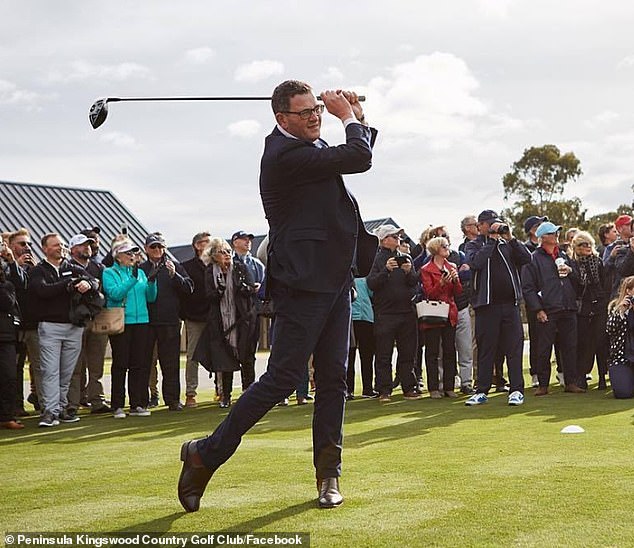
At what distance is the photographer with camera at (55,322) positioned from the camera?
1066 cm

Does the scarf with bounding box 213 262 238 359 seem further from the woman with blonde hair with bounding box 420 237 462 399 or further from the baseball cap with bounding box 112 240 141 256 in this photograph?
the woman with blonde hair with bounding box 420 237 462 399

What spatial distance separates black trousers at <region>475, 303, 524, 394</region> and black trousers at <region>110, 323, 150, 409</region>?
13.3ft

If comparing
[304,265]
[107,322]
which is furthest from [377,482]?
[107,322]

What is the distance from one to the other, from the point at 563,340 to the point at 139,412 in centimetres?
549

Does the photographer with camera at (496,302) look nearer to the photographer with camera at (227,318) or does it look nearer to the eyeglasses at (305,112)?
the photographer with camera at (227,318)

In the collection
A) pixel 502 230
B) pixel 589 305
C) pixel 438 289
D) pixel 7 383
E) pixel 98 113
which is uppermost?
pixel 98 113

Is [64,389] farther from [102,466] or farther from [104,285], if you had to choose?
[102,466]

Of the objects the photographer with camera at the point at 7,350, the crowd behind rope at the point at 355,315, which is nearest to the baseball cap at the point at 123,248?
the crowd behind rope at the point at 355,315

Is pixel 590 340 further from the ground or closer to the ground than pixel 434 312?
closer to the ground

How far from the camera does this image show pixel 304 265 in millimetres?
5090

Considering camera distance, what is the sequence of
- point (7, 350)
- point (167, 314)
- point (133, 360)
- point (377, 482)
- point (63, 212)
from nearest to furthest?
point (377, 482)
point (7, 350)
point (133, 360)
point (167, 314)
point (63, 212)

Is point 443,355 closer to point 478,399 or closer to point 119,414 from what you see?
point 478,399

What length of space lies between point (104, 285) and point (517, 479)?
698 cm

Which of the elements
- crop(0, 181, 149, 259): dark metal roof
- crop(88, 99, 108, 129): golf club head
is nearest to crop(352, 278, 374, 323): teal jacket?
crop(88, 99, 108, 129): golf club head
